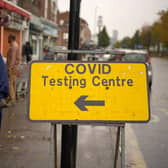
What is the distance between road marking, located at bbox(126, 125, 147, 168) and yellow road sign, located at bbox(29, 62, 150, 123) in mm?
1570

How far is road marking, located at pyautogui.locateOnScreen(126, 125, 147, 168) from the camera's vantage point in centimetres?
408

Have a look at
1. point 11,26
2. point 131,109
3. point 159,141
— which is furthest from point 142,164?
point 11,26

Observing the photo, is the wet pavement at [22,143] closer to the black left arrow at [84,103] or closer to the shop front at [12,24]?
the black left arrow at [84,103]

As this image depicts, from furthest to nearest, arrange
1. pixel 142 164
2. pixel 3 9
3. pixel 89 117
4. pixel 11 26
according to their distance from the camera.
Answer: pixel 11 26
pixel 3 9
pixel 142 164
pixel 89 117

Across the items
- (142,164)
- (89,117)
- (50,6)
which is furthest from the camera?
(50,6)

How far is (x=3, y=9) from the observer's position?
15.2 metres

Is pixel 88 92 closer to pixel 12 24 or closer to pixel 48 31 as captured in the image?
pixel 12 24

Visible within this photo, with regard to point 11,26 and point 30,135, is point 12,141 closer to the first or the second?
point 30,135

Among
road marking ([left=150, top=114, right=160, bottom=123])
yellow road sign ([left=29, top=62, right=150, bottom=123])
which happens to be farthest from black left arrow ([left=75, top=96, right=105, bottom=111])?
road marking ([left=150, top=114, right=160, bottom=123])

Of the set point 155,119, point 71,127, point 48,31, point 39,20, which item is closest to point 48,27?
point 48,31

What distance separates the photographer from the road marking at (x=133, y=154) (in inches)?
161

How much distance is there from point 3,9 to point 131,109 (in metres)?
13.9

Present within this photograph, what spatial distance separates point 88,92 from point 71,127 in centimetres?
61

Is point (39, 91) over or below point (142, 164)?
over
